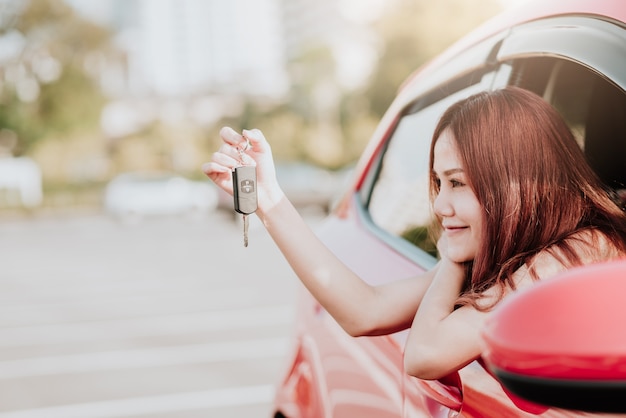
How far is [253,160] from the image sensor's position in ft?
5.79

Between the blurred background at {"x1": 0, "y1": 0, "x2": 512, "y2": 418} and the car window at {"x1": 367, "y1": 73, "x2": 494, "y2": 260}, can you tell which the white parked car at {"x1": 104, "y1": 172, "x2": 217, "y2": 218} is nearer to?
the blurred background at {"x1": 0, "y1": 0, "x2": 512, "y2": 418}

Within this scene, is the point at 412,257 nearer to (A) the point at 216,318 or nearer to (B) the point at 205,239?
(A) the point at 216,318

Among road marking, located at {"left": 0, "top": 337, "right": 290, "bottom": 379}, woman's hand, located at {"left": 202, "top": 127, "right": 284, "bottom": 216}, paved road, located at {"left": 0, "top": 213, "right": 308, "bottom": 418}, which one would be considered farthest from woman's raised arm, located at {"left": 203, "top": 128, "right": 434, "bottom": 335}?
road marking, located at {"left": 0, "top": 337, "right": 290, "bottom": 379}

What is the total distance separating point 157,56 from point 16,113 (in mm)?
131589

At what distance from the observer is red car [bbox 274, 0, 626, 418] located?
1390 mm

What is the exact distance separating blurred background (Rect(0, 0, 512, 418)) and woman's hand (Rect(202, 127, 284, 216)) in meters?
0.95

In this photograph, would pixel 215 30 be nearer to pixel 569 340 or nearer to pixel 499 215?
pixel 499 215

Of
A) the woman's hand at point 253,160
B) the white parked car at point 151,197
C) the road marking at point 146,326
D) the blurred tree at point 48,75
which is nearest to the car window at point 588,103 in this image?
the woman's hand at point 253,160

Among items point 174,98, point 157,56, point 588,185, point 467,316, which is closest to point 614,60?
point 588,185

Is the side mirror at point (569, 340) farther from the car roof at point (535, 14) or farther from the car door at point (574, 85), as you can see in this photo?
the car roof at point (535, 14)

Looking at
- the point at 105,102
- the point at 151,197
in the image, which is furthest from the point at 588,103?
the point at 105,102

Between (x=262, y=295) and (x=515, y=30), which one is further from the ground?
(x=515, y=30)

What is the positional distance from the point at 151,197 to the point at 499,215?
25968 millimetres

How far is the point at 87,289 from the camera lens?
36.0ft
